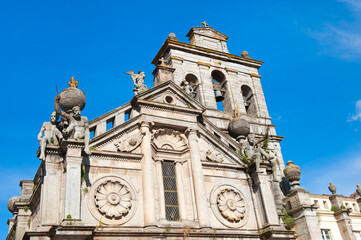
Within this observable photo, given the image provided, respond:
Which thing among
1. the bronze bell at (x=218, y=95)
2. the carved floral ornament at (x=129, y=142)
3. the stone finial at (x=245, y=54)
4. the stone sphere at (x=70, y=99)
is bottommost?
the carved floral ornament at (x=129, y=142)

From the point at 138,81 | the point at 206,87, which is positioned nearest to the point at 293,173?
the point at 138,81

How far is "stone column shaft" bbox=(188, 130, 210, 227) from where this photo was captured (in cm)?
1728

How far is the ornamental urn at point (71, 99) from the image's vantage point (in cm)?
1717

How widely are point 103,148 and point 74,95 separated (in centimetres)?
264

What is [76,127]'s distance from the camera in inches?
646

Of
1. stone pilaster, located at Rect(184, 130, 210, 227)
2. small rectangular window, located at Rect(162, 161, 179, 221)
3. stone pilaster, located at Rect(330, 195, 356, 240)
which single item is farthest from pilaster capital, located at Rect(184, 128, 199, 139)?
stone pilaster, located at Rect(330, 195, 356, 240)

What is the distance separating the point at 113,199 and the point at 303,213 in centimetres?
1037

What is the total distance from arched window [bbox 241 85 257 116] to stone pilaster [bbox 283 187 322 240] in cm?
1132

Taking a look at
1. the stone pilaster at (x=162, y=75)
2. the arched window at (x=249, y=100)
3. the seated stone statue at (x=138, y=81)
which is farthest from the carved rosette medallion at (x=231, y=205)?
the arched window at (x=249, y=100)

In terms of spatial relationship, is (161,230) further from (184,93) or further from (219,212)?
(184,93)

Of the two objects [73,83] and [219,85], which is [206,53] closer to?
[219,85]

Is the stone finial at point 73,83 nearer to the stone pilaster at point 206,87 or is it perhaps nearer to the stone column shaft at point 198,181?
the stone column shaft at point 198,181

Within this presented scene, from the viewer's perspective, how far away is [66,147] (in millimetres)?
15633

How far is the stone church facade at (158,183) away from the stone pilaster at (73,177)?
4cm
